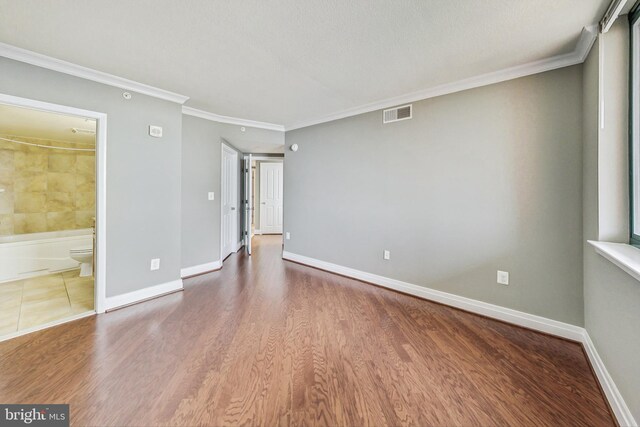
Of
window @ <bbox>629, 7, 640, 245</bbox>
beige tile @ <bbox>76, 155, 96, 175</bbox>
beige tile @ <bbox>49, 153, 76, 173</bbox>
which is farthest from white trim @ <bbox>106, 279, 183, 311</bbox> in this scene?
window @ <bbox>629, 7, 640, 245</bbox>

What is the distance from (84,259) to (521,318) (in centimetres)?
536

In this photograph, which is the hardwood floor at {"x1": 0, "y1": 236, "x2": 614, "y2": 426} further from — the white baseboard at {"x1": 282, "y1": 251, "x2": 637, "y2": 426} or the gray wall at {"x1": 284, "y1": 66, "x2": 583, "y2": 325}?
the gray wall at {"x1": 284, "y1": 66, "x2": 583, "y2": 325}

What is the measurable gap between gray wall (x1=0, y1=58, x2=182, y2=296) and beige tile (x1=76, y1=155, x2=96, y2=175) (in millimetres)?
2649

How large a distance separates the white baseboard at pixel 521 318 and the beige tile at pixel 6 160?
17.1ft

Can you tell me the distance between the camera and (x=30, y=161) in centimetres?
406

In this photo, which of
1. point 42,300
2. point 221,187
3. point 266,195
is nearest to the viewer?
point 42,300

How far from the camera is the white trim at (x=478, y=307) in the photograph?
7.02 feet

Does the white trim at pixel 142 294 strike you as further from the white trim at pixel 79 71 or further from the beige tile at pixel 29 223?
the beige tile at pixel 29 223

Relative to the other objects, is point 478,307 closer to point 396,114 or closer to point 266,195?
point 396,114

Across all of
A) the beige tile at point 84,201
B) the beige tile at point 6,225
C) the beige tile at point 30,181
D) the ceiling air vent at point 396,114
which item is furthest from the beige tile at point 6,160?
the ceiling air vent at point 396,114

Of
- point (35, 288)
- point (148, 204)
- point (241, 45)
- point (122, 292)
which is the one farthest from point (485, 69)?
point (35, 288)

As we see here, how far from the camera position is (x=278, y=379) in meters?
1.63

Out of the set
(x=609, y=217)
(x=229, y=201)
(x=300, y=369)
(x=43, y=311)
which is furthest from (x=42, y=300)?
(x=609, y=217)

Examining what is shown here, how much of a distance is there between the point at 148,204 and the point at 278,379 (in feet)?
7.96
